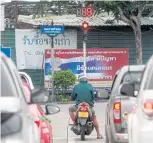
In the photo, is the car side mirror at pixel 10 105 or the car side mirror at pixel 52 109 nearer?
the car side mirror at pixel 10 105

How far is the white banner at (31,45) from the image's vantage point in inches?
1286

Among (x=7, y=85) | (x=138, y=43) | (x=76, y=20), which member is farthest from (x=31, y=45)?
(x=7, y=85)

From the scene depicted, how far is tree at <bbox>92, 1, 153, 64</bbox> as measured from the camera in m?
30.5

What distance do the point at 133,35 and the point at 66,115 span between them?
1284cm

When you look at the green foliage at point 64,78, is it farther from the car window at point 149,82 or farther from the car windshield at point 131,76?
the car window at point 149,82

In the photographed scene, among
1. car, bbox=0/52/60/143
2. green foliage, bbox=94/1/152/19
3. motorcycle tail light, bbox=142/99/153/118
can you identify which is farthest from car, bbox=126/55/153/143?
green foliage, bbox=94/1/152/19

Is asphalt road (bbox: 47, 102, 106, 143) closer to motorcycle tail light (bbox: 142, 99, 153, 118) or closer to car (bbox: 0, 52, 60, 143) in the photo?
motorcycle tail light (bbox: 142, 99, 153, 118)

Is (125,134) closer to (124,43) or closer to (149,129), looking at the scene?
(149,129)

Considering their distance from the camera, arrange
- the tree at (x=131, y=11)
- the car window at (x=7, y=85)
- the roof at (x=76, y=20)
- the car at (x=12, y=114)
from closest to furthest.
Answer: the car at (x=12, y=114)
the car window at (x=7, y=85)
the tree at (x=131, y=11)
the roof at (x=76, y=20)

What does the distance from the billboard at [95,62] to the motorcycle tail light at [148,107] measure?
950 inches

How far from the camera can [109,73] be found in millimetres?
31516

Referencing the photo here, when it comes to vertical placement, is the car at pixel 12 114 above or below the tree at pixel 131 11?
above

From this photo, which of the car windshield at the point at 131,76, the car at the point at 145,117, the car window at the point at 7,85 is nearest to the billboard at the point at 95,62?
the car windshield at the point at 131,76

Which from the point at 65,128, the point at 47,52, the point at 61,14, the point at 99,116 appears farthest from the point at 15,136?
the point at 61,14
